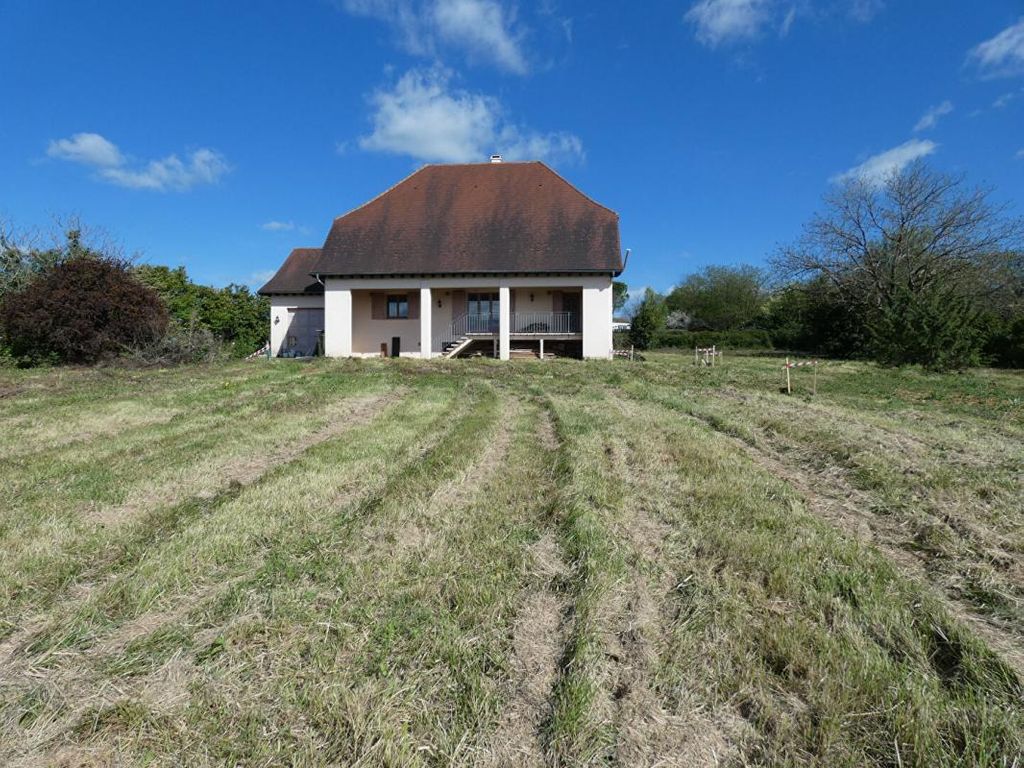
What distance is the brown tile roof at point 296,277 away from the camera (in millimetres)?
24297

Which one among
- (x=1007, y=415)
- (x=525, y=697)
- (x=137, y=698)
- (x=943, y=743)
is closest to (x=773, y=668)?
(x=943, y=743)

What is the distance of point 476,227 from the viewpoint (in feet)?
67.3

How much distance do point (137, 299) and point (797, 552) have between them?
21.2m

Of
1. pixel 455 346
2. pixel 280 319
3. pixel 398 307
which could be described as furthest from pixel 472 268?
pixel 280 319

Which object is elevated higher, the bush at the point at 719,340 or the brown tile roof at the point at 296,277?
the brown tile roof at the point at 296,277

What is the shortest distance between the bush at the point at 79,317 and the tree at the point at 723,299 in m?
44.6

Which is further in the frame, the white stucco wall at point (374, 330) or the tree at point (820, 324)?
the tree at point (820, 324)

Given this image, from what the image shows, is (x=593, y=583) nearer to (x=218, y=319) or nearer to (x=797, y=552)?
(x=797, y=552)

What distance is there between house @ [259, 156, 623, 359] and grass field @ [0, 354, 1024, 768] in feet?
45.1

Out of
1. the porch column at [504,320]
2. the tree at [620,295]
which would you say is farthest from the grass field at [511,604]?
the tree at [620,295]

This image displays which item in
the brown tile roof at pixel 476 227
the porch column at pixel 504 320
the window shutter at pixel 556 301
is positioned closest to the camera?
the brown tile roof at pixel 476 227

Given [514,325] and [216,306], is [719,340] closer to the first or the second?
[514,325]

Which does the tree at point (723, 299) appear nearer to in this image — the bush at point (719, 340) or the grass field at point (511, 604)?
the bush at point (719, 340)

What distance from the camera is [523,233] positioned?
20.0 meters
